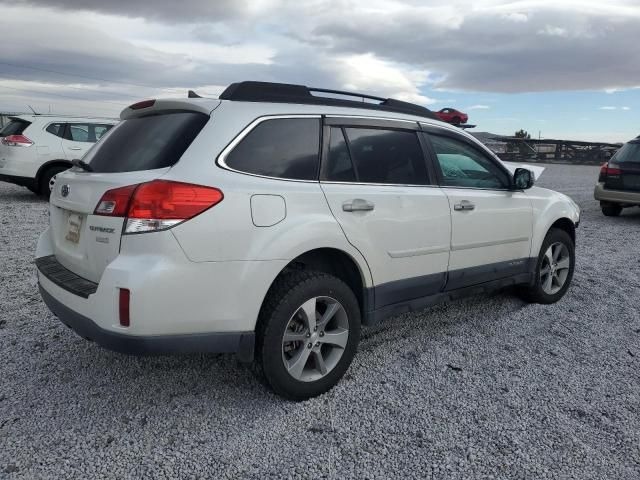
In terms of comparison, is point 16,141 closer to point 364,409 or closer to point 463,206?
point 463,206

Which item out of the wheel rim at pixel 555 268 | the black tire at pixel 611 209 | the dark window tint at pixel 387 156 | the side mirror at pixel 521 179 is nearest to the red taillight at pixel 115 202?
the dark window tint at pixel 387 156

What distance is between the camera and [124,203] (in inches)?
100

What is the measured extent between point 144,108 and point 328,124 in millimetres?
1090

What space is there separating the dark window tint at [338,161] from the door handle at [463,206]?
0.92m

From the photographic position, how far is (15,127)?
10.4 meters

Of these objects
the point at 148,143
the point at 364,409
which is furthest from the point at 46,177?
the point at 364,409

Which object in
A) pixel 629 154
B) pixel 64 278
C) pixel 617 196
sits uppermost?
pixel 629 154

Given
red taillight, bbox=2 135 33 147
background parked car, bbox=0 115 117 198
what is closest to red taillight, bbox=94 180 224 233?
background parked car, bbox=0 115 117 198

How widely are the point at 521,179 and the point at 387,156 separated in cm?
142

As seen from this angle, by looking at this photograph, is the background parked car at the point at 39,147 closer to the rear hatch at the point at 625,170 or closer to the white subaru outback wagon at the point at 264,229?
the white subaru outback wagon at the point at 264,229

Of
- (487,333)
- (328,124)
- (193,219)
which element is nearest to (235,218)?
(193,219)

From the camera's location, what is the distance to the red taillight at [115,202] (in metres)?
2.54

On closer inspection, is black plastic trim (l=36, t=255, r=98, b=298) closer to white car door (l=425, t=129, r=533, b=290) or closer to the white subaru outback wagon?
the white subaru outback wagon

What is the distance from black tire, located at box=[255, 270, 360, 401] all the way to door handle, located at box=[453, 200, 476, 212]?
1118 mm
